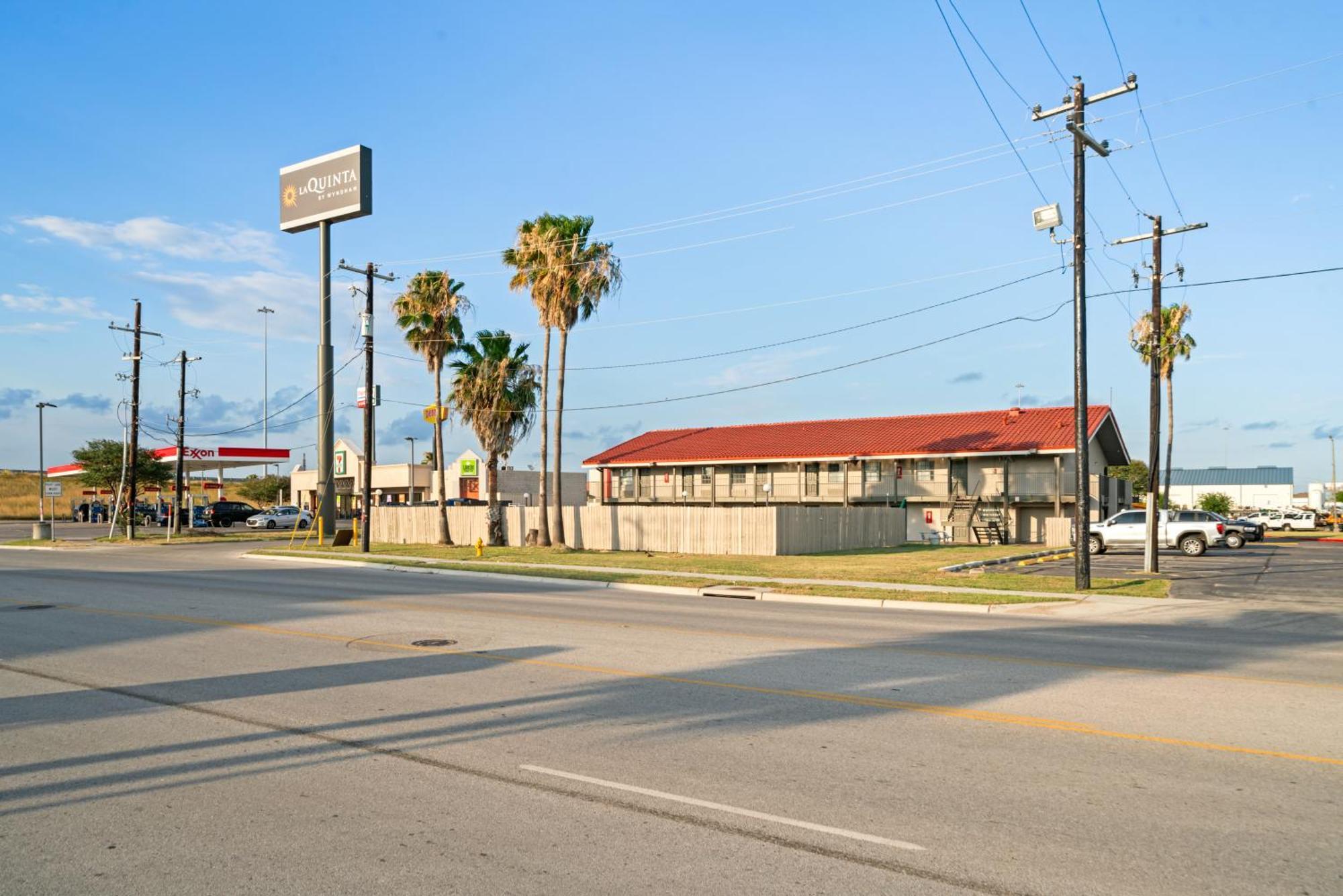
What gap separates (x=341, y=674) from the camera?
1040 cm

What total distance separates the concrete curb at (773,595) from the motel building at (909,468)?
2438 cm

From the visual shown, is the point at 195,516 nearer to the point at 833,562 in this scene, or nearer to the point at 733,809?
the point at 833,562

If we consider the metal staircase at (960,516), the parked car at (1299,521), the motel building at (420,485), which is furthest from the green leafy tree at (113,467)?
the parked car at (1299,521)

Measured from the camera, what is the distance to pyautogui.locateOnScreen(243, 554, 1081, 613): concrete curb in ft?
63.1

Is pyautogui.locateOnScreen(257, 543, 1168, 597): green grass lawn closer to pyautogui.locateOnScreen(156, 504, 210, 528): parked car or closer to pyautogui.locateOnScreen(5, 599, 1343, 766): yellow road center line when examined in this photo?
pyautogui.locateOnScreen(5, 599, 1343, 766): yellow road center line

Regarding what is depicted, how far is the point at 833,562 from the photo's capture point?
101 ft

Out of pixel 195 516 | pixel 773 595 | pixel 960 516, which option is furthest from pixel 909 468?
pixel 195 516

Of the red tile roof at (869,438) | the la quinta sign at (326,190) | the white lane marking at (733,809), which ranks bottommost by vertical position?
the white lane marking at (733,809)

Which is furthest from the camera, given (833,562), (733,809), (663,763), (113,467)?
(113,467)

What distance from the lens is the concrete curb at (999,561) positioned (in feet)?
90.9

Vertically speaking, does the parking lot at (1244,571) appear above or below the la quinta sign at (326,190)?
below

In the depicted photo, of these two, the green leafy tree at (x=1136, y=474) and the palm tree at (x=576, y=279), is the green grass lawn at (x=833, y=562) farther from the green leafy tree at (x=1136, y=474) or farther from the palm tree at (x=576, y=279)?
the green leafy tree at (x=1136, y=474)

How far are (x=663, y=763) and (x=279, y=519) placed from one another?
57.4 meters

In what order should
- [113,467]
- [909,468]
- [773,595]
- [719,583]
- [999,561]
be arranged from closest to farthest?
[773,595] < [719,583] < [999,561] < [909,468] < [113,467]
